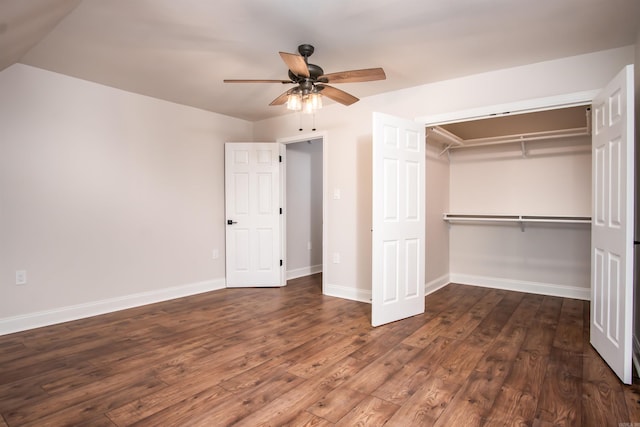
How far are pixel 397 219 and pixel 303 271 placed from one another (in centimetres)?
268

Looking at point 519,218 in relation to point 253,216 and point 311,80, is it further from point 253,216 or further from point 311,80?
point 253,216

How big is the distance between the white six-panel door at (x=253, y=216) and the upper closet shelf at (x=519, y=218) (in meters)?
2.55

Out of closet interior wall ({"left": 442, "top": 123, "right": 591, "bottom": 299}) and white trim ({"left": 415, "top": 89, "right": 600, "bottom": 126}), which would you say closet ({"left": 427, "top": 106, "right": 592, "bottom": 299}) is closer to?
closet interior wall ({"left": 442, "top": 123, "right": 591, "bottom": 299})

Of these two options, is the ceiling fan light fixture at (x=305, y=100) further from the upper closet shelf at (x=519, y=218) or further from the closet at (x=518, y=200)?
the upper closet shelf at (x=519, y=218)

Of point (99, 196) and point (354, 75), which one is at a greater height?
point (354, 75)

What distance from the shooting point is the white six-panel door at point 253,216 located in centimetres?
498

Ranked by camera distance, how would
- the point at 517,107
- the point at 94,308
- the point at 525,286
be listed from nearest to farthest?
the point at 517,107 → the point at 94,308 → the point at 525,286

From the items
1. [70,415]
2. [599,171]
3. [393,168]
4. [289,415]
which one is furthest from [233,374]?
[599,171]

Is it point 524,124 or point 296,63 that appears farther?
point 524,124

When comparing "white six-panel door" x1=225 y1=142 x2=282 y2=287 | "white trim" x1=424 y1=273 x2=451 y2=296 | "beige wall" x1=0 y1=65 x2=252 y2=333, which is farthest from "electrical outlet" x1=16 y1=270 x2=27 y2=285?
"white trim" x1=424 y1=273 x2=451 y2=296

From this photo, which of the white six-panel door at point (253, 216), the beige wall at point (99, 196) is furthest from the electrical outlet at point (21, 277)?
the white six-panel door at point (253, 216)

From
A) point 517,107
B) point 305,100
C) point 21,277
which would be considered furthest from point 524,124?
point 21,277

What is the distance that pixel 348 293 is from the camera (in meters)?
4.38

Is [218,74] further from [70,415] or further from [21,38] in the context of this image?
[70,415]
